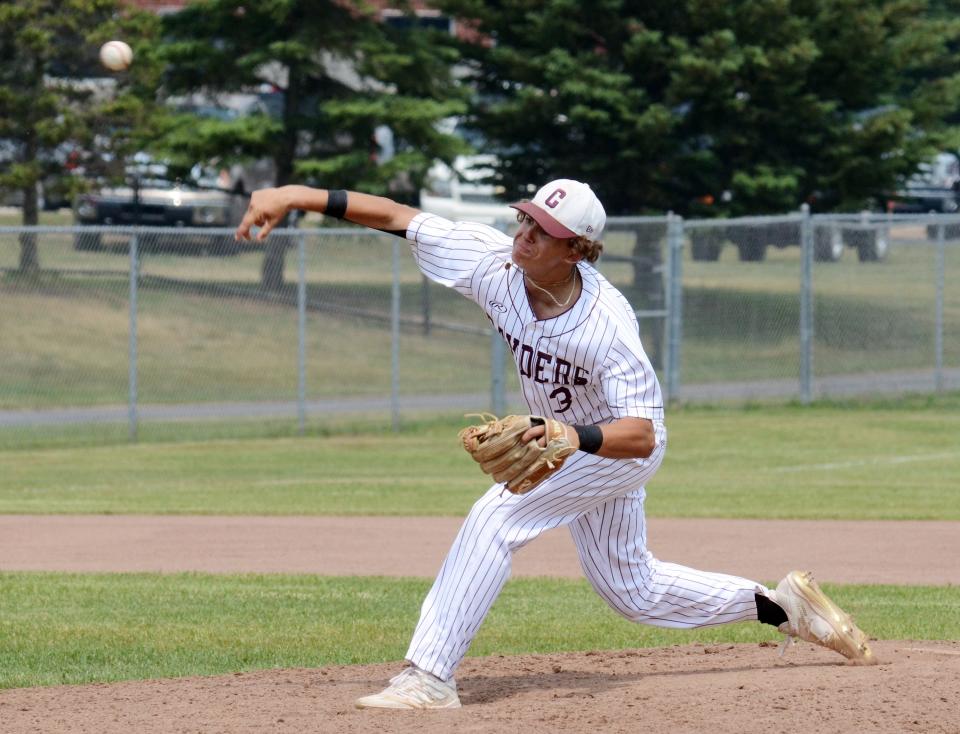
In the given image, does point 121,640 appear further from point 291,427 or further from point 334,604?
point 291,427

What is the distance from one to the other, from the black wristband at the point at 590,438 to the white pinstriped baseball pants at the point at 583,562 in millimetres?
365

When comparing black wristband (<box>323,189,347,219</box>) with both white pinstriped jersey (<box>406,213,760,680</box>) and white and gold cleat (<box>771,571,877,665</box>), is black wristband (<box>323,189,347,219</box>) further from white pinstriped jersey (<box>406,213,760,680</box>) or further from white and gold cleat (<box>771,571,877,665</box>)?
white and gold cleat (<box>771,571,877,665</box>)

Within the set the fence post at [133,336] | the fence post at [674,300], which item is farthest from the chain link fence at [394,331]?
the fence post at [133,336]

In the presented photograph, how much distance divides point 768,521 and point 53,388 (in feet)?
31.2

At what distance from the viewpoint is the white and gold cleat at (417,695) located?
4.80 m

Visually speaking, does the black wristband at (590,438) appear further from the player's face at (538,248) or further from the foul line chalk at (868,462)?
the foul line chalk at (868,462)

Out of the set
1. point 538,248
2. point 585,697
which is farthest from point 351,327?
point 538,248

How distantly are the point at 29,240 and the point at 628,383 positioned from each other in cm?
1539

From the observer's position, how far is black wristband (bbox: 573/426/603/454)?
14.9 ft

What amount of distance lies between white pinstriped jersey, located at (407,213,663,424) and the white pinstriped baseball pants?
0.64ft

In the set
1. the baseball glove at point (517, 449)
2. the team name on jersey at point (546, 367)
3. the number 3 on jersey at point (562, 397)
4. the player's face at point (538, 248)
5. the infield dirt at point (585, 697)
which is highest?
the player's face at point (538, 248)

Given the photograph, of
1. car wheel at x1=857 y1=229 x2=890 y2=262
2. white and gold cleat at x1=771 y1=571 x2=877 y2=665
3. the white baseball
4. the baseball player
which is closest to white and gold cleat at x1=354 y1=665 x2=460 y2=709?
the baseball player

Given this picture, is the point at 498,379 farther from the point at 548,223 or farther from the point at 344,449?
the point at 548,223

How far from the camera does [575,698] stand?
5.07 metres
